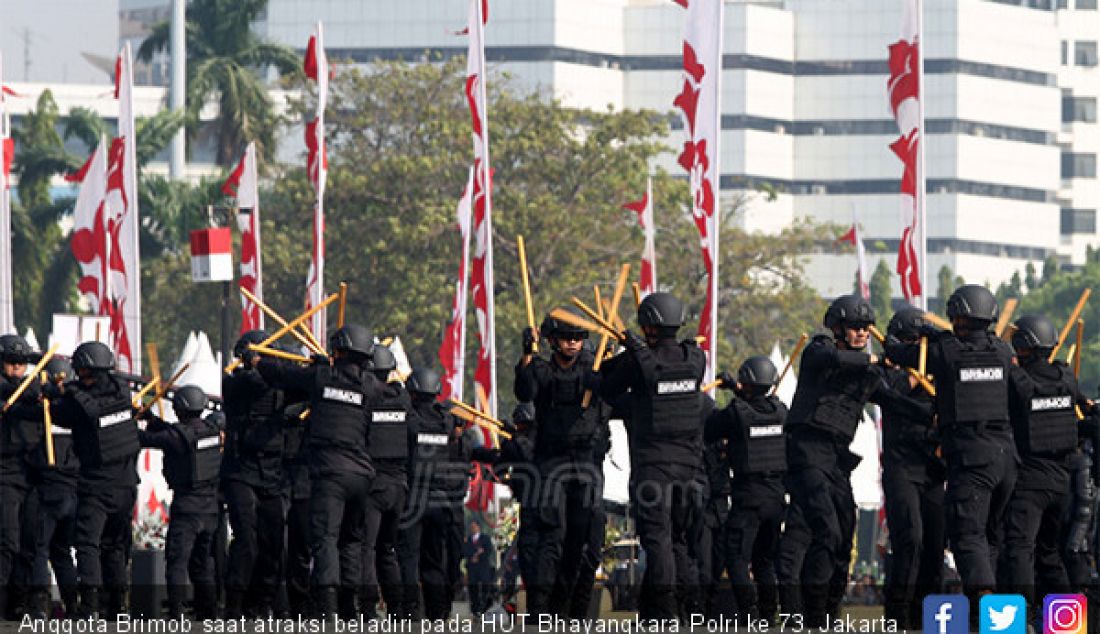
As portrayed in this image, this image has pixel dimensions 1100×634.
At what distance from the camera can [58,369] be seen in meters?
19.6

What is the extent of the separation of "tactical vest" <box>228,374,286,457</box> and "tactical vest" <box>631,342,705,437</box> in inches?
A: 124

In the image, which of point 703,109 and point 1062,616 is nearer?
point 1062,616

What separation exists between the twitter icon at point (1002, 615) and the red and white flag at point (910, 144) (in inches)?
519

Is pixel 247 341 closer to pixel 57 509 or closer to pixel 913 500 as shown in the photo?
pixel 57 509

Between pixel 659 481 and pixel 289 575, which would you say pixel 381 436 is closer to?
pixel 289 575

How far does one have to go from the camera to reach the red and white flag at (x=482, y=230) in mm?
32188

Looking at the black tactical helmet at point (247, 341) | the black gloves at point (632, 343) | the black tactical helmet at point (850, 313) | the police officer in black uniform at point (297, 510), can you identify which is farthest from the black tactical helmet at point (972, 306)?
the black tactical helmet at point (247, 341)

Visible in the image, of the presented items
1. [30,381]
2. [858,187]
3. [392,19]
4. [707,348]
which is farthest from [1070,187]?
[30,381]

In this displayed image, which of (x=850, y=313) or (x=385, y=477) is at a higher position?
(x=850, y=313)

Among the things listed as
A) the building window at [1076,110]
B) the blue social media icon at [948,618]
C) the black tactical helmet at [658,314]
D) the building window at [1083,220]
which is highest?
the building window at [1076,110]

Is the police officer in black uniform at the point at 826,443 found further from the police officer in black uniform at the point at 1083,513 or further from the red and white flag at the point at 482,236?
the red and white flag at the point at 482,236

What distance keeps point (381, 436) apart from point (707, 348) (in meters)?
9.67

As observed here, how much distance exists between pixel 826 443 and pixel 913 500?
2.28 feet

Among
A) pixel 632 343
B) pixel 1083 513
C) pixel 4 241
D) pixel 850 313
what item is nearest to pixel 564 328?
pixel 632 343
